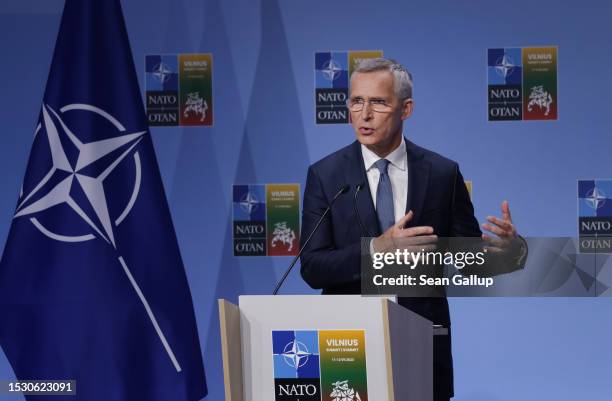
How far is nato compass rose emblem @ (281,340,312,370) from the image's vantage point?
2383 mm

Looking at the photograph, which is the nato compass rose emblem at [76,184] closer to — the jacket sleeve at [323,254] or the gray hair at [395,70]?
the jacket sleeve at [323,254]

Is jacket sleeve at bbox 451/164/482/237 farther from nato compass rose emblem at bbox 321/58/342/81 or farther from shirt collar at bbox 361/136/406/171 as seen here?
nato compass rose emblem at bbox 321/58/342/81

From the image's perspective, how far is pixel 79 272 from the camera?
3879 mm

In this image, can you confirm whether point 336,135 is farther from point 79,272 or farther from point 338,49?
point 79,272

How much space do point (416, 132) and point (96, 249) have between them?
1.61 metres

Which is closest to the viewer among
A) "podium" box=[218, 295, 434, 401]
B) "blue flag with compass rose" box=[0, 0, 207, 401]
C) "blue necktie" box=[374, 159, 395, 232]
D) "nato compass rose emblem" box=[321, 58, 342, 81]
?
"podium" box=[218, 295, 434, 401]

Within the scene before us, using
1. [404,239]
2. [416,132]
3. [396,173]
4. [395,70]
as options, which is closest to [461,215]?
[396,173]

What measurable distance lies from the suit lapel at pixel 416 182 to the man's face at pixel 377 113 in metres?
0.12

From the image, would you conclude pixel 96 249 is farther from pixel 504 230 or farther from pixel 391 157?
pixel 504 230

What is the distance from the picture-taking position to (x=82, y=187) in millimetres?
3877

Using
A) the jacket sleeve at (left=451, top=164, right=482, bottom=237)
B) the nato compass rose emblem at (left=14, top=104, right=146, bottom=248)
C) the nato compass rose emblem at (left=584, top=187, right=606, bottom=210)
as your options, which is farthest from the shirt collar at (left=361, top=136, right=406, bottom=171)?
the nato compass rose emblem at (left=584, top=187, right=606, bottom=210)

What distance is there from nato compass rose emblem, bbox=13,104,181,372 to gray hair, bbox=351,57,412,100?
3.63ft

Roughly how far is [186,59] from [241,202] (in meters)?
0.76

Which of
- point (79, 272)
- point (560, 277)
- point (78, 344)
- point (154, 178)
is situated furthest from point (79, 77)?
point (560, 277)
